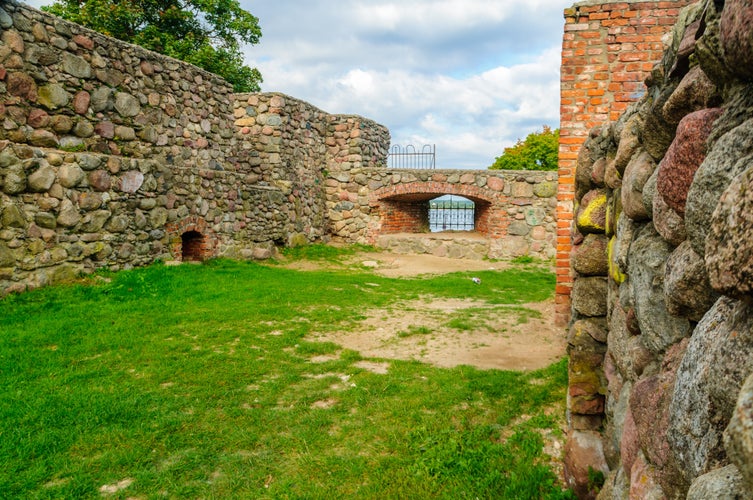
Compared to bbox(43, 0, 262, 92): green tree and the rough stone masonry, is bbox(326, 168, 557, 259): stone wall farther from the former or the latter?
bbox(43, 0, 262, 92): green tree

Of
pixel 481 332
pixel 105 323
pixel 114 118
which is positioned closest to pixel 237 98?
pixel 114 118

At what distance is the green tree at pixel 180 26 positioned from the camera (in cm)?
1566

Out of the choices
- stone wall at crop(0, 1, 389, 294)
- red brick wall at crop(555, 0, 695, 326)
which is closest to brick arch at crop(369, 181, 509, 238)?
stone wall at crop(0, 1, 389, 294)

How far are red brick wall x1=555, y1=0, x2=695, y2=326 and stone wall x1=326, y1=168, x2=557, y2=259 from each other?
23.5ft

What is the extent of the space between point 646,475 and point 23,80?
8001mm

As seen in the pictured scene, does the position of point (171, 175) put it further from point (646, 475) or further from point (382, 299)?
point (646, 475)

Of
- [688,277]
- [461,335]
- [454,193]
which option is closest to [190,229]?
[461,335]

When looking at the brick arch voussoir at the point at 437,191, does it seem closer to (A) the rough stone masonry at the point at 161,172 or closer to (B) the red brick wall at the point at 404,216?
(A) the rough stone masonry at the point at 161,172

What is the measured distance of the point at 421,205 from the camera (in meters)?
15.8

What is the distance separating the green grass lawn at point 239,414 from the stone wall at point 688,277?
31.5 inches

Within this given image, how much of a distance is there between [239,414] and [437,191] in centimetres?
1081

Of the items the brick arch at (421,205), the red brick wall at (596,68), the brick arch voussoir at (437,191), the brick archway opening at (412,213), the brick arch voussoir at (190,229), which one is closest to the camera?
the red brick wall at (596,68)

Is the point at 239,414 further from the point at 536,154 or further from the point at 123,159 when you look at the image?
the point at 536,154

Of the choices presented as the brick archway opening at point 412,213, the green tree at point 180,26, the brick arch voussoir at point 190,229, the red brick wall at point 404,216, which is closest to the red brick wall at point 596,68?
the brick arch voussoir at point 190,229
